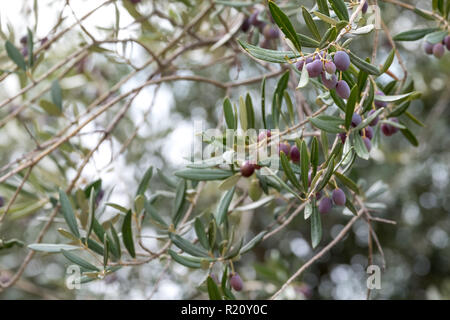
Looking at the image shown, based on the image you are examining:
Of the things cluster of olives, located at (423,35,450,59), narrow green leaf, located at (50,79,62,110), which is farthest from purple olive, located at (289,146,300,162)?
narrow green leaf, located at (50,79,62,110)

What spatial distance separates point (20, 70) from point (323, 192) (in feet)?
3.60

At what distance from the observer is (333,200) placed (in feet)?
3.51

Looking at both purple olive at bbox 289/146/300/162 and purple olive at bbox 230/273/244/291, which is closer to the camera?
purple olive at bbox 289/146/300/162

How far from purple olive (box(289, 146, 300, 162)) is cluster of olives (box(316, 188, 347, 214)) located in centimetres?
10

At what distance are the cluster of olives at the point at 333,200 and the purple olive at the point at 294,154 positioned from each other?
0.34 ft

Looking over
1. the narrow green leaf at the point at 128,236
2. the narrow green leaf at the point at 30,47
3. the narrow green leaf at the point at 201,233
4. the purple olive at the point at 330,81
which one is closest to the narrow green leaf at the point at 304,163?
the purple olive at the point at 330,81

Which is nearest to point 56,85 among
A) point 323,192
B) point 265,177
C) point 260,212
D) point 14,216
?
point 14,216

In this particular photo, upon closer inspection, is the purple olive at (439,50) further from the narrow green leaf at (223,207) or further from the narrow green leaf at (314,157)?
the narrow green leaf at (223,207)

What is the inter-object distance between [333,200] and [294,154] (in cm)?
15

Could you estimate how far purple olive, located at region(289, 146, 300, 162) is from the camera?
44.0 inches

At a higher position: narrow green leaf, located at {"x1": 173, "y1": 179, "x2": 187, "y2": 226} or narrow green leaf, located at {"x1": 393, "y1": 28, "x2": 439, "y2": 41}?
narrow green leaf, located at {"x1": 393, "y1": 28, "x2": 439, "y2": 41}

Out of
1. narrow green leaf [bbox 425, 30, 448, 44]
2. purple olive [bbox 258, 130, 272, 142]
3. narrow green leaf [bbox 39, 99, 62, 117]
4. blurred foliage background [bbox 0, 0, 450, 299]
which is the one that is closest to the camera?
purple olive [bbox 258, 130, 272, 142]

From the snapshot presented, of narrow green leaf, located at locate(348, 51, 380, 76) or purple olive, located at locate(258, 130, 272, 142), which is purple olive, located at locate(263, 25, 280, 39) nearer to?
purple olive, located at locate(258, 130, 272, 142)

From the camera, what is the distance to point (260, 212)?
153 inches
